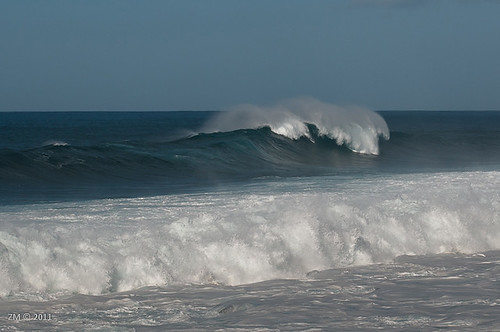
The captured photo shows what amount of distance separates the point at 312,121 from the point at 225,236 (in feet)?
76.4

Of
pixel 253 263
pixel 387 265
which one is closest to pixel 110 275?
pixel 253 263

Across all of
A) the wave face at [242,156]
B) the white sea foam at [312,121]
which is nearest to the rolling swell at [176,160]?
the wave face at [242,156]

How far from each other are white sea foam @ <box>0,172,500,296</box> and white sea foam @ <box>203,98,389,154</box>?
17878 mm

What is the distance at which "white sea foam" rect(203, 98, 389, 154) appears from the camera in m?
30.4

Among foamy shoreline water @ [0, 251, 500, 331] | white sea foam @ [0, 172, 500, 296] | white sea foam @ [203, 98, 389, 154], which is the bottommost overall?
foamy shoreline water @ [0, 251, 500, 331]

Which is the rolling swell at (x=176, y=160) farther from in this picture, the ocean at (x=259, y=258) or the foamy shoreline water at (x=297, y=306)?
the foamy shoreline water at (x=297, y=306)

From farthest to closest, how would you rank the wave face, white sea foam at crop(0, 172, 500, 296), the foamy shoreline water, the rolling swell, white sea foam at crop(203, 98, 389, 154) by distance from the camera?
white sea foam at crop(203, 98, 389, 154) → the rolling swell → the wave face → white sea foam at crop(0, 172, 500, 296) → the foamy shoreline water

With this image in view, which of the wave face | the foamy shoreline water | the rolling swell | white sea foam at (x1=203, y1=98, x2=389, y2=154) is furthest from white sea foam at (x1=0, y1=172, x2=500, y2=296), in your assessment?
white sea foam at (x1=203, y1=98, x2=389, y2=154)

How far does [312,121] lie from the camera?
1249 inches

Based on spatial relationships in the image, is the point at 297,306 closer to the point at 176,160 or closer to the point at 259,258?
the point at 259,258

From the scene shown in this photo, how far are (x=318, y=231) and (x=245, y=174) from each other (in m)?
10.5

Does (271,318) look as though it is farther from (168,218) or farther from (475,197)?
(475,197)

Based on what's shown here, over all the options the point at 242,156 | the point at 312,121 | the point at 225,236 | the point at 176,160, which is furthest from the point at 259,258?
the point at 312,121

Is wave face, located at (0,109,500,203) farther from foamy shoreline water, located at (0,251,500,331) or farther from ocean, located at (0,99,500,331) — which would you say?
foamy shoreline water, located at (0,251,500,331)
